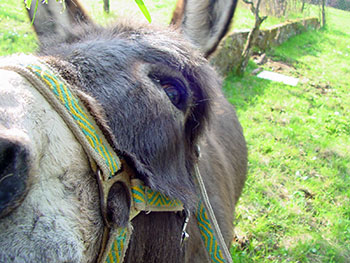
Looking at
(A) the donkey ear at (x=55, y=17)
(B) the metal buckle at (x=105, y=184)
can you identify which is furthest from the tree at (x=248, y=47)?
(B) the metal buckle at (x=105, y=184)

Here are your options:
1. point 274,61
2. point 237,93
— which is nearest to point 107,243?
point 237,93

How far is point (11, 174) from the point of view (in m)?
0.83

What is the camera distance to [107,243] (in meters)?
1.16

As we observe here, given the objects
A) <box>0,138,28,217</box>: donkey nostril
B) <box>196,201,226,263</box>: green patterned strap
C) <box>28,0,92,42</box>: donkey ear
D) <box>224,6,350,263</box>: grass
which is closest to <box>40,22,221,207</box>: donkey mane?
<box>196,201,226,263</box>: green patterned strap

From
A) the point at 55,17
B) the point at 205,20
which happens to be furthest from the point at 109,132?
the point at 55,17

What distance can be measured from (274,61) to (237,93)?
439 centimetres

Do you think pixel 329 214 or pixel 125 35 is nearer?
pixel 125 35

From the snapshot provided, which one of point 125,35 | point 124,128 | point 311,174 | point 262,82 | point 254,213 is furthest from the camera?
point 262,82

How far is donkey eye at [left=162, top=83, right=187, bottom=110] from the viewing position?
1.54 metres

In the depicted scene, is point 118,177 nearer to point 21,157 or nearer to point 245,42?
point 21,157

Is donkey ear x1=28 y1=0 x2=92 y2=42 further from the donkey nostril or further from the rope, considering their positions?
the donkey nostril

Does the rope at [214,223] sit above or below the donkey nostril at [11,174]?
below

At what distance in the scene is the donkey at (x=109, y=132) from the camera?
91 centimetres

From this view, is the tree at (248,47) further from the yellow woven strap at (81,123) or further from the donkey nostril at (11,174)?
the donkey nostril at (11,174)
